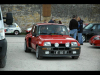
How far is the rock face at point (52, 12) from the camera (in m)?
39.5

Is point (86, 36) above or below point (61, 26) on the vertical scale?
below

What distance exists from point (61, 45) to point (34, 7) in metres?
28.5

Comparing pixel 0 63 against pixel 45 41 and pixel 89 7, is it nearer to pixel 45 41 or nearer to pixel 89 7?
pixel 45 41

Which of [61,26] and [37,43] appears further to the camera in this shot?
[61,26]

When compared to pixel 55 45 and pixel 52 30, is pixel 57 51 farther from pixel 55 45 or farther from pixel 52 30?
pixel 52 30

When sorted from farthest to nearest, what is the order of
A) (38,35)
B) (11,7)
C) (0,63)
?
(11,7)
(38,35)
(0,63)

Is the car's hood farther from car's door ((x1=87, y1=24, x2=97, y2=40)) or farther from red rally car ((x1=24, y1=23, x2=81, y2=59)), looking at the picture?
car's door ((x1=87, y1=24, x2=97, y2=40))

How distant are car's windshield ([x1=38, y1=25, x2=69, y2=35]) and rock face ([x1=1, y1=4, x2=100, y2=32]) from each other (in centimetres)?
2697

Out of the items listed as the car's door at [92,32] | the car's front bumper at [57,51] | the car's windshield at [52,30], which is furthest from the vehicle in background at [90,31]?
the car's front bumper at [57,51]

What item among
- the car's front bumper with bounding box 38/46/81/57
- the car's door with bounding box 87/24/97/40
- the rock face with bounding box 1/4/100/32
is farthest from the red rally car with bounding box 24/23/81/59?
the rock face with bounding box 1/4/100/32

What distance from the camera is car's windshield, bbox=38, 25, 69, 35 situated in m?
12.6

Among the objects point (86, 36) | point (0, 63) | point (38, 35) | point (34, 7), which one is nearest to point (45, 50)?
point (38, 35)

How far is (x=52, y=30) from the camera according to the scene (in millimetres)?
12742
